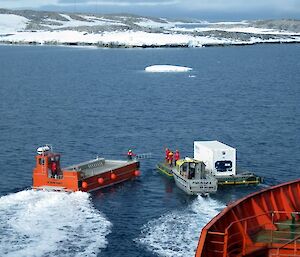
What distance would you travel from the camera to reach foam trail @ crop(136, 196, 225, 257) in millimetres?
29266

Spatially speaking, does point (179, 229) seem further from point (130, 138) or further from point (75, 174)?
point (130, 138)

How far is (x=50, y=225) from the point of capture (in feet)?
104

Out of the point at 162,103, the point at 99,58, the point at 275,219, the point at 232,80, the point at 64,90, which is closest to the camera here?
the point at 275,219

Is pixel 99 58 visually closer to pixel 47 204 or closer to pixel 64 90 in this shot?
pixel 64 90

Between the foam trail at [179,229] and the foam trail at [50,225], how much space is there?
214cm

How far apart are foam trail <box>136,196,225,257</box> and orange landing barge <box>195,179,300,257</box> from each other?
27.7ft

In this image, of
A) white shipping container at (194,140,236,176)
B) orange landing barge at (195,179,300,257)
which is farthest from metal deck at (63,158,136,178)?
orange landing barge at (195,179,300,257)

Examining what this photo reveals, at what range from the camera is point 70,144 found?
54.1m

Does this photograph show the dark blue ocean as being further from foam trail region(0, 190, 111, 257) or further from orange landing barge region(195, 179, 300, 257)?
orange landing barge region(195, 179, 300, 257)

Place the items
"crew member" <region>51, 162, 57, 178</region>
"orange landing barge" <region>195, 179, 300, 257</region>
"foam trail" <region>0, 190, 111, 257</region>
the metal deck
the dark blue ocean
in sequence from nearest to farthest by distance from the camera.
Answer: "orange landing barge" <region>195, 179, 300, 257</region> → "foam trail" <region>0, 190, 111, 257</region> → the dark blue ocean → "crew member" <region>51, 162, 57, 178</region> → the metal deck

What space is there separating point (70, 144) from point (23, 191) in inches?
644

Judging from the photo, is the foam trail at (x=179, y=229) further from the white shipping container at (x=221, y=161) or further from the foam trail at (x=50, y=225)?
the white shipping container at (x=221, y=161)

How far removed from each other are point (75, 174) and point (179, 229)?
8613 mm

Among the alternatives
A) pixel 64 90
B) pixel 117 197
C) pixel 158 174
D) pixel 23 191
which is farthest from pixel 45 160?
pixel 64 90
